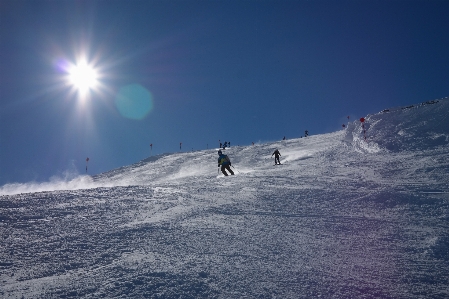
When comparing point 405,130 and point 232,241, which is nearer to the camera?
point 232,241

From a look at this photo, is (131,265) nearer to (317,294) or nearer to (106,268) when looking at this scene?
(106,268)

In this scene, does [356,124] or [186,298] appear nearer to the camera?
[186,298]

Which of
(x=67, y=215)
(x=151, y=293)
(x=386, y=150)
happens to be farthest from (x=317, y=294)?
(x=386, y=150)

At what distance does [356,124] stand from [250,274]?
84.7ft

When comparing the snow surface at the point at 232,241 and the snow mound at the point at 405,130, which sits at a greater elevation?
the snow mound at the point at 405,130

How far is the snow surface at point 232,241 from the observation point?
4414mm

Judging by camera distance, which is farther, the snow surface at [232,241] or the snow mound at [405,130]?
the snow mound at [405,130]

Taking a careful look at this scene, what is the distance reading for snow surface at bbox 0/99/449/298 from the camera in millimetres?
4414

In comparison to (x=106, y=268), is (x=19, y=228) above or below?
above

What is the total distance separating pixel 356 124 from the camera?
1084 inches

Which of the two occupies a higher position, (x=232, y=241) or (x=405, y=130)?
(x=405, y=130)

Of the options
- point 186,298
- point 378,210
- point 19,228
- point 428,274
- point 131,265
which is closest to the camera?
point 186,298

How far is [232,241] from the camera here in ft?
19.4

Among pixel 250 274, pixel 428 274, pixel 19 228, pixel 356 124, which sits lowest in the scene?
pixel 428 274
